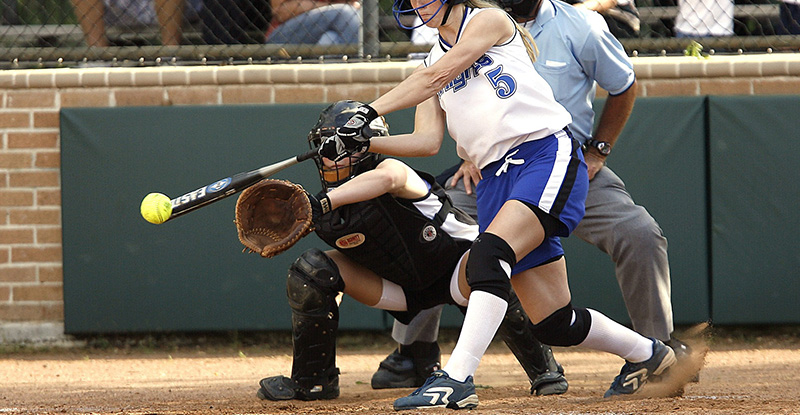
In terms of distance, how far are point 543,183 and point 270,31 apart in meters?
3.30

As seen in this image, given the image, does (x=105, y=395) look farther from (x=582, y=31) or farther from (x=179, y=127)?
(x=582, y=31)

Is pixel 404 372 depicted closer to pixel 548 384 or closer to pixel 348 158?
pixel 548 384

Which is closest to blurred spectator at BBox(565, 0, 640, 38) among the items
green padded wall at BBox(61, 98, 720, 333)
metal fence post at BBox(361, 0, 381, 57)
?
green padded wall at BBox(61, 98, 720, 333)

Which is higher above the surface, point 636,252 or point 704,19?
point 704,19

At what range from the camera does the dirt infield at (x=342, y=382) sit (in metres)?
3.09

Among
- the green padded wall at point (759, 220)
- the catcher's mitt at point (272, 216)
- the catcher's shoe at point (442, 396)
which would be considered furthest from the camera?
the green padded wall at point (759, 220)

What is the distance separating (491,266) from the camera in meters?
2.81

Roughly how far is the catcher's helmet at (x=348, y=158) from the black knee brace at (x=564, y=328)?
0.96 meters

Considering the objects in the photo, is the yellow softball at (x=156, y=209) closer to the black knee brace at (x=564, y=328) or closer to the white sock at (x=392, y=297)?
the white sock at (x=392, y=297)

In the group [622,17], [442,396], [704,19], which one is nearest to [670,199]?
[622,17]

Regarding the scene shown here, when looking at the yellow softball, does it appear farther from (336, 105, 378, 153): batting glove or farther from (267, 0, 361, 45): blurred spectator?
(267, 0, 361, 45): blurred spectator

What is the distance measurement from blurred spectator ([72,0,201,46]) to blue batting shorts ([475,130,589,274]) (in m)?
3.33

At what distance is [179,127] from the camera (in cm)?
530

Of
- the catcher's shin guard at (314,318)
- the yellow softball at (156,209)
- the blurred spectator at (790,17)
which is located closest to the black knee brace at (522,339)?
the catcher's shin guard at (314,318)
